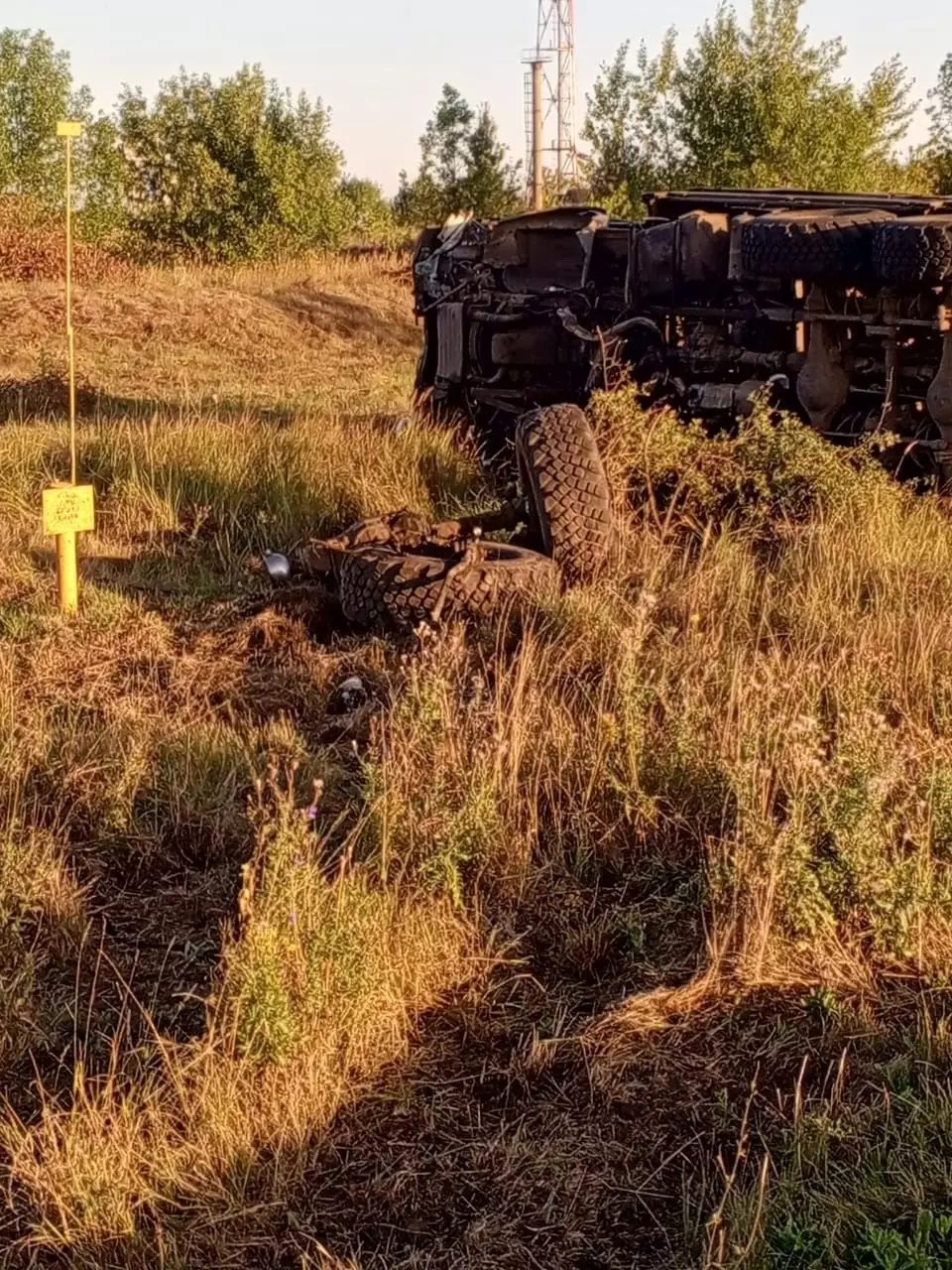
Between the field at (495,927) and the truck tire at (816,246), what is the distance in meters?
1.67

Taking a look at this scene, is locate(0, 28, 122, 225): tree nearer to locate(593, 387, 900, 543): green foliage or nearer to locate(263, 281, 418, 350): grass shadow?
locate(263, 281, 418, 350): grass shadow

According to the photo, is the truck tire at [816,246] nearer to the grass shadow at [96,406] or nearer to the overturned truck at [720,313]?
the overturned truck at [720,313]

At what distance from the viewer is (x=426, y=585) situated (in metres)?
6.65

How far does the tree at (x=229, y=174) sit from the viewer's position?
34.0 m

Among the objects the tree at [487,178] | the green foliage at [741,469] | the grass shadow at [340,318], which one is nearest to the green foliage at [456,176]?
the tree at [487,178]

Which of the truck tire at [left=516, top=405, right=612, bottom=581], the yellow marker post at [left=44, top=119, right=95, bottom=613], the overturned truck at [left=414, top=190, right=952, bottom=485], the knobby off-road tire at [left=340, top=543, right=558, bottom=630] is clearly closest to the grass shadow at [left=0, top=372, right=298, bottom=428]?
the overturned truck at [left=414, top=190, right=952, bottom=485]

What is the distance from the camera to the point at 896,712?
5293 mm

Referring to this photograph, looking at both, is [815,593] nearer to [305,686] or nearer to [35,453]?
[305,686]

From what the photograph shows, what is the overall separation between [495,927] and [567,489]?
3.65 m

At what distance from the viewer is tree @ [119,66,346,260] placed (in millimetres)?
33969

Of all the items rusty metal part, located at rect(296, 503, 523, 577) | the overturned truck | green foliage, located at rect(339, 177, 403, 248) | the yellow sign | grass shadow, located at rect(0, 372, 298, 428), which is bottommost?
rusty metal part, located at rect(296, 503, 523, 577)

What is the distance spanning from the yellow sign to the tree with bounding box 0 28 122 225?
2897 cm

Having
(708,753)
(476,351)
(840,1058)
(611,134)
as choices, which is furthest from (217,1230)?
(611,134)

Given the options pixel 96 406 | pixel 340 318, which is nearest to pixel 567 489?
pixel 96 406
